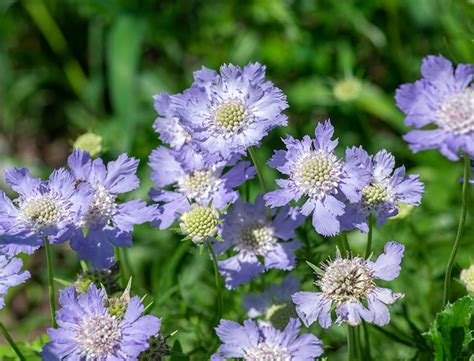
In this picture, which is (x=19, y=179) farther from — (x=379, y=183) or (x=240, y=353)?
(x=379, y=183)

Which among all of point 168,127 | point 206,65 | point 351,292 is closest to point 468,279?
point 351,292

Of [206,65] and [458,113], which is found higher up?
[206,65]

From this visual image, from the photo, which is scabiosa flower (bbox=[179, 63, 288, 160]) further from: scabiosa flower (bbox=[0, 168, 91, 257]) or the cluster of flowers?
scabiosa flower (bbox=[0, 168, 91, 257])

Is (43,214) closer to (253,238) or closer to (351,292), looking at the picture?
(253,238)

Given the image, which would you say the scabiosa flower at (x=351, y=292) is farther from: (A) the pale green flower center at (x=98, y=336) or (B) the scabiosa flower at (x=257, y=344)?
(A) the pale green flower center at (x=98, y=336)

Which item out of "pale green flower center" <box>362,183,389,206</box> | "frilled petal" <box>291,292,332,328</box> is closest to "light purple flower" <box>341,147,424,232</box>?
"pale green flower center" <box>362,183,389,206</box>

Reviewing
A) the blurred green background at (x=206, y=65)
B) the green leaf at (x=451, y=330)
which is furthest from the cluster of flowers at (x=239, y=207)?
the blurred green background at (x=206, y=65)
